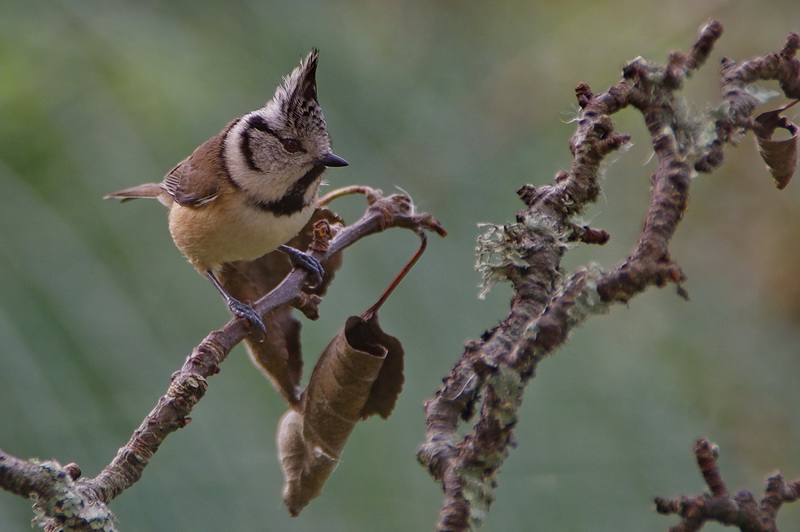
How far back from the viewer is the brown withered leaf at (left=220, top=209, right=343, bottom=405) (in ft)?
5.14

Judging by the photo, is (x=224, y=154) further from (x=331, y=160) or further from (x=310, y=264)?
(x=310, y=264)

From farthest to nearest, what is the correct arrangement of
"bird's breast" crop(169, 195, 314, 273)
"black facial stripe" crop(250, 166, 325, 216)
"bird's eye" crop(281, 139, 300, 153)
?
"bird's eye" crop(281, 139, 300, 153), "black facial stripe" crop(250, 166, 325, 216), "bird's breast" crop(169, 195, 314, 273)

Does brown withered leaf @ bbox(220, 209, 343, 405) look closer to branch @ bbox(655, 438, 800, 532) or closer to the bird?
the bird

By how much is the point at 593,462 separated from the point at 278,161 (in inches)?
48.9

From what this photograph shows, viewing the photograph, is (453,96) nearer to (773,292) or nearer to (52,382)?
Result: (773,292)

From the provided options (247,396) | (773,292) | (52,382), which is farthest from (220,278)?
(773,292)

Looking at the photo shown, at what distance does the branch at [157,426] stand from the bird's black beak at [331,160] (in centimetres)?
60

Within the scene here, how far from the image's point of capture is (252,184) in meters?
2.38

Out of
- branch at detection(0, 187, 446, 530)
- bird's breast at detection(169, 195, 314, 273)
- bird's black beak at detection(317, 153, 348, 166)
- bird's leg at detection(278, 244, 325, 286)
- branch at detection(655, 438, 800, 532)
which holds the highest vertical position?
bird's black beak at detection(317, 153, 348, 166)

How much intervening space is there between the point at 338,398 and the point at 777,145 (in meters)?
0.79

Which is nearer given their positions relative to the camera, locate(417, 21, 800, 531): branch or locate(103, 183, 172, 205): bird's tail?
locate(417, 21, 800, 531): branch

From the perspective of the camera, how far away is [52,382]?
1.71m

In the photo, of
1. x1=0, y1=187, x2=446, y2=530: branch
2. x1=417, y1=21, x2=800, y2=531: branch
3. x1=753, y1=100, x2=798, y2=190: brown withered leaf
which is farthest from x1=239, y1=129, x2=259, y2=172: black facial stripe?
x1=753, y1=100, x2=798, y2=190: brown withered leaf

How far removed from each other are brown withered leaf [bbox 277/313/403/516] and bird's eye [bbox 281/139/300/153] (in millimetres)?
1072
